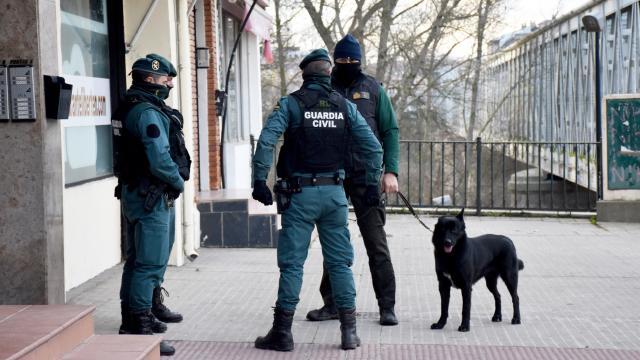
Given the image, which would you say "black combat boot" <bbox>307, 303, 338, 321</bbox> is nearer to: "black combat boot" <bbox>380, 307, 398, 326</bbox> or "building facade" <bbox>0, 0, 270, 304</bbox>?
"black combat boot" <bbox>380, 307, 398, 326</bbox>

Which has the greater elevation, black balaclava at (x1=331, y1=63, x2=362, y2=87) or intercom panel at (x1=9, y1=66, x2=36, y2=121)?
black balaclava at (x1=331, y1=63, x2=362, y2=87)

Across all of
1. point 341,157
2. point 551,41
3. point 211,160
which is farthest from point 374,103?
point 551,41

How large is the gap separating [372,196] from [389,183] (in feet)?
1.34

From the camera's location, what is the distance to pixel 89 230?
8.79m

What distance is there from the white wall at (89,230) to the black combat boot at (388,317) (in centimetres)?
259

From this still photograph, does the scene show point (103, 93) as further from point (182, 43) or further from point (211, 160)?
point (211, 160)

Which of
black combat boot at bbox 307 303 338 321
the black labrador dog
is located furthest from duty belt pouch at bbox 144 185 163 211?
the black labrador dog

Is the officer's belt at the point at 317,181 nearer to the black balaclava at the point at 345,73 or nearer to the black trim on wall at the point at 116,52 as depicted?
Result: the black balaclava at the point at 345,73

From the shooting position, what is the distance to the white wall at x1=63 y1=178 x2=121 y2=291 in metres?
8.38

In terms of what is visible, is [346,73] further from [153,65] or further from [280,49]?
[280,49]

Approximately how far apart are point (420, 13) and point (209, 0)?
61.5ft

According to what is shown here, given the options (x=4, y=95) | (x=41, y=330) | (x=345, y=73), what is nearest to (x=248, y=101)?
(x=345, y=73)

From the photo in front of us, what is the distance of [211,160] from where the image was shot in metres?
13.0

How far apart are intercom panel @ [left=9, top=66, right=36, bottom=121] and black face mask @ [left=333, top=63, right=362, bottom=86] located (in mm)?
2040
